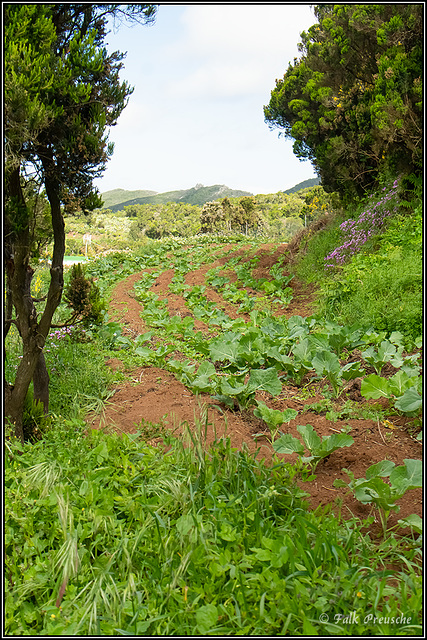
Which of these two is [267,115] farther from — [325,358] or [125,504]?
[125,504]

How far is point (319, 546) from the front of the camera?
6.07ft

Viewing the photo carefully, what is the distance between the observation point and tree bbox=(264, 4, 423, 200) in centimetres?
673

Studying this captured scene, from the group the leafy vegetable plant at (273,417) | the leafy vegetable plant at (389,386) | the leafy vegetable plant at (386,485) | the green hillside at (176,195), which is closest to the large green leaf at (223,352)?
the leafy vegetable plant at (273,417)

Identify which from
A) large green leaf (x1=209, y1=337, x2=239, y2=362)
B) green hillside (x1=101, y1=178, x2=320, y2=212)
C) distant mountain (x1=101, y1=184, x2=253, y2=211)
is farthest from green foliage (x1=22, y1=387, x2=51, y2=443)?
distant mountain (x1=101, y1=184, x2=253, y2=211)

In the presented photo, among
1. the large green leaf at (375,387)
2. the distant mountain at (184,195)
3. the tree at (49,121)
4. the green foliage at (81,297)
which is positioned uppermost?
the distant mountain at (184,195)

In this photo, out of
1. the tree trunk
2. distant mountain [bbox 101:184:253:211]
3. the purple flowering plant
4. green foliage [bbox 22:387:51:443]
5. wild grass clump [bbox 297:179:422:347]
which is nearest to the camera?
the tree trunk

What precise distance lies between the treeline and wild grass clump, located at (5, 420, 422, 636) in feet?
74.9

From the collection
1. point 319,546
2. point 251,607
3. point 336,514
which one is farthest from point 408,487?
point 251,607

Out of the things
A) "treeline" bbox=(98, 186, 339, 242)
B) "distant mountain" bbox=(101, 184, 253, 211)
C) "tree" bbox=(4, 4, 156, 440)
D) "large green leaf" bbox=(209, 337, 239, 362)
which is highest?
"distant mountain" bbox=(101, 184, 253, 211)

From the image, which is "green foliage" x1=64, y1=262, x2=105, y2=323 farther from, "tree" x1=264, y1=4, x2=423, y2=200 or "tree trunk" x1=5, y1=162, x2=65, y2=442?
"tree" x1=264, y1=4, x2=423, y2=200

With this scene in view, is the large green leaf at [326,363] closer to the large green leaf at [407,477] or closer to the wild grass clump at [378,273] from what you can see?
the wild grass clump at [378,273]

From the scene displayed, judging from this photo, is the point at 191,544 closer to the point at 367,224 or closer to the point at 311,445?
the point at 311,445

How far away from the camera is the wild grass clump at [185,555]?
167 centimetres

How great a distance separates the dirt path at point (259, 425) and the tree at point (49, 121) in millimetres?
877
